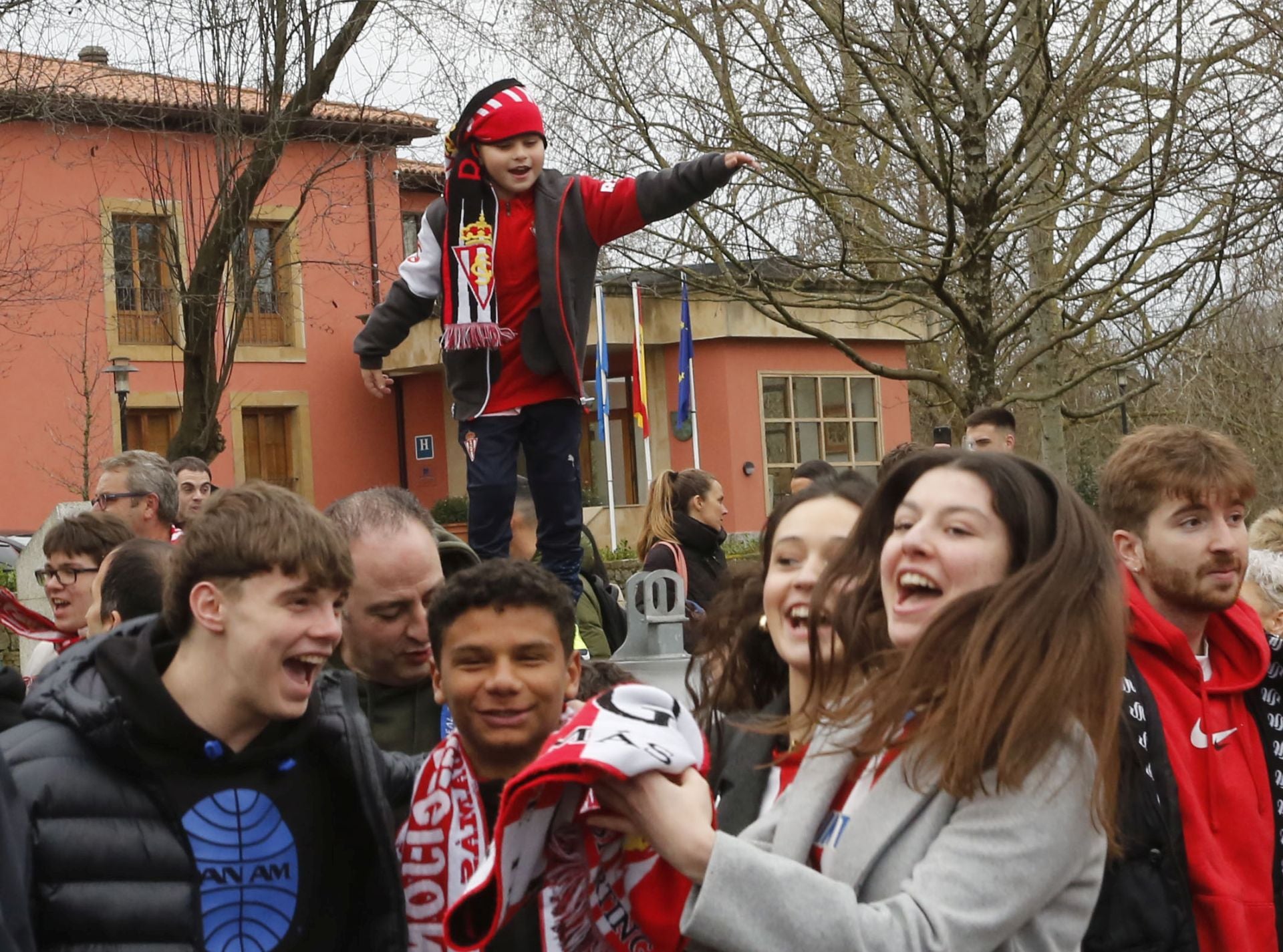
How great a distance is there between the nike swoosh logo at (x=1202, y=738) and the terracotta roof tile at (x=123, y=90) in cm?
983

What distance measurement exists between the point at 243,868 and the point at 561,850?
0.65 m

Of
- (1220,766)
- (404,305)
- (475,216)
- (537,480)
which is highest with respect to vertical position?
(475,216)

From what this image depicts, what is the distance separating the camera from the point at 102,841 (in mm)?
2619

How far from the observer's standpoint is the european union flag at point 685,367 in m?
23.3

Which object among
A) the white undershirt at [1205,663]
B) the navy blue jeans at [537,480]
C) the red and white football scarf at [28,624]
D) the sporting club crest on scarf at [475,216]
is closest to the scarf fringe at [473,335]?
the sporting club crest on scarf at [475,216]

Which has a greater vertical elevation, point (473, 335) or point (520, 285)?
point (520, 285)

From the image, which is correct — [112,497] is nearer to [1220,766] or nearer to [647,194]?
[647,194]

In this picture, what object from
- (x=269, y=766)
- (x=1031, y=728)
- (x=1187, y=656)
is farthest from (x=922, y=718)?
(x=1187, y=656)

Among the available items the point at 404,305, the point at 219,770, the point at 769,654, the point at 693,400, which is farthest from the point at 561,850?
the point at 693,400

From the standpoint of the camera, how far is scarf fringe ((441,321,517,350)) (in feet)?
18.1

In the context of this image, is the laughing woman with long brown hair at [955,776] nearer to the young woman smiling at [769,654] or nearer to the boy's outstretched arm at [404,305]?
the young woman smiling at [769,654]

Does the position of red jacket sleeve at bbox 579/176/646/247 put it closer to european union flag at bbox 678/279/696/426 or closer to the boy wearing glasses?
the boy wearing glasses

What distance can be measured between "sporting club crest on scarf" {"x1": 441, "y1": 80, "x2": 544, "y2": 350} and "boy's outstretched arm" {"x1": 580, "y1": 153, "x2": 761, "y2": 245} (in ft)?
1.04

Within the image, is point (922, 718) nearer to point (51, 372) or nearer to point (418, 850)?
point (418, 850)
